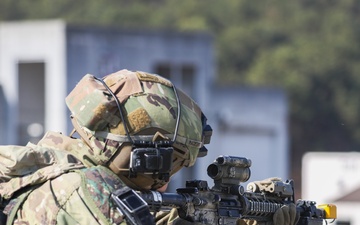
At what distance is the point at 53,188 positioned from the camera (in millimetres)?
5109

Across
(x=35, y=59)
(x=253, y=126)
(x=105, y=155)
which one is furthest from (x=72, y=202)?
(x=253, y=126)

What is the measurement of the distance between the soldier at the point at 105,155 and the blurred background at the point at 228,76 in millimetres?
28142

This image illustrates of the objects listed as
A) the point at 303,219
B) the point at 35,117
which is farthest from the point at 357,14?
the point at 303,219

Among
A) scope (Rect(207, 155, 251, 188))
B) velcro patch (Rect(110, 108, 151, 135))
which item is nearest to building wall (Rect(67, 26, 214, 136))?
scope (Rect(207, 155, 251, 188))

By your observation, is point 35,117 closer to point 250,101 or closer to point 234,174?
point 250,101

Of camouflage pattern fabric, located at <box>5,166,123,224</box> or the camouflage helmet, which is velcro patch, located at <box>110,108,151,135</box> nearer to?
the camouflage helmet

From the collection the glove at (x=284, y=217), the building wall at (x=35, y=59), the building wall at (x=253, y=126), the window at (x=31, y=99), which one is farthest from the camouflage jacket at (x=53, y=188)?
the building wall at (x=253, y=126)

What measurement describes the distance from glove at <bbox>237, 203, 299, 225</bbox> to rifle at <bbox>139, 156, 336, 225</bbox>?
0.09ft

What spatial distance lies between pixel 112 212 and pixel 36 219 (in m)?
0.31

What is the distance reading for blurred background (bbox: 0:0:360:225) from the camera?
52.5 m

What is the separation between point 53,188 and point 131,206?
0.34 metres

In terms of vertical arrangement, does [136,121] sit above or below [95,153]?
above

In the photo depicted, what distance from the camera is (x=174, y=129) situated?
544 centimetres

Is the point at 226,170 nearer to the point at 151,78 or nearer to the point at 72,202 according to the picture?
the point at 151,78
